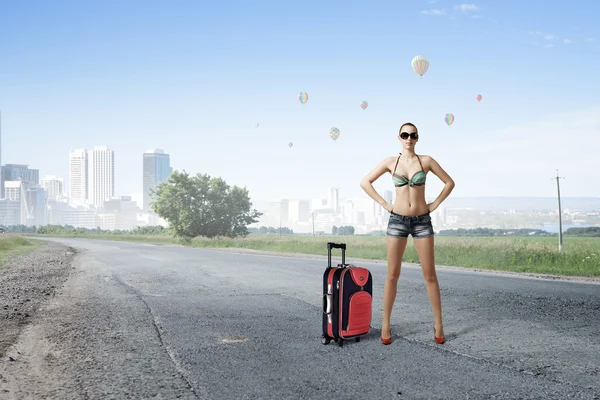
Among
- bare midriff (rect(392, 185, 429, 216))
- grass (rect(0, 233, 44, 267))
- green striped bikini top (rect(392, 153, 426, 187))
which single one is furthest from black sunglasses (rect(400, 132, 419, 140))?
grass (rect(0, 233, 44, 267))

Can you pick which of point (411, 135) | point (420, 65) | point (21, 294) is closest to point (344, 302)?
point (411, 135)

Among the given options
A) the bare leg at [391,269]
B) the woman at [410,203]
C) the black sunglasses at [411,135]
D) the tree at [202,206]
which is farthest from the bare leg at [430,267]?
the tree at [202,206]

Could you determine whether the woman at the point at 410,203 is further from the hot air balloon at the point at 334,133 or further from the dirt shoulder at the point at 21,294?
the hot air balloon at the point at 334,133

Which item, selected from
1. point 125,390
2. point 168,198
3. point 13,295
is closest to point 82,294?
point 13,295

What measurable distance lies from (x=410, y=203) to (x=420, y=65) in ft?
89.6

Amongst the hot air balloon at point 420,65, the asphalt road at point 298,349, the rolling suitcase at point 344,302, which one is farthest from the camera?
the hot air balloon at point 420,65

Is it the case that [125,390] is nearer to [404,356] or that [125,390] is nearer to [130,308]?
[404,356]

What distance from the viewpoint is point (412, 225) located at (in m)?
5.94

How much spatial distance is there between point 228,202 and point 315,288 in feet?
172

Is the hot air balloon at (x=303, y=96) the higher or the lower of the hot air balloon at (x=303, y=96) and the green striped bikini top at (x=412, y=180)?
the higher

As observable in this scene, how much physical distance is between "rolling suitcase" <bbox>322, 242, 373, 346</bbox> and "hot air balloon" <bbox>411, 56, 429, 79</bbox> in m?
27.2

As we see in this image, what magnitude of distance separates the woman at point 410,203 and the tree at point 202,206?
5421cm

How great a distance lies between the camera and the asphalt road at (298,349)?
14.8ft

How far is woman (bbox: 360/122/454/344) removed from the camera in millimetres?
5898
